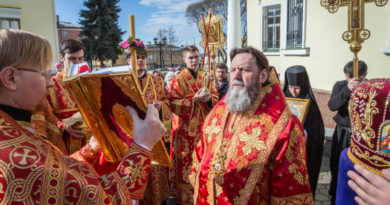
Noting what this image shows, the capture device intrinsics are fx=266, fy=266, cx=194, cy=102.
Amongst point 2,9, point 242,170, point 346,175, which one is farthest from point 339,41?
point 2,9

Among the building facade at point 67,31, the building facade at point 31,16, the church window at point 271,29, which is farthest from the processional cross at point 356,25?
the building facade at point 67,31

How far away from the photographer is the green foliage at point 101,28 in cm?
2464

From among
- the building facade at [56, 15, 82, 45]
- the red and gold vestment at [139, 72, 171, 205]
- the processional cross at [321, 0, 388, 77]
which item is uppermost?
the building facade at [56, 15, 82, 45]

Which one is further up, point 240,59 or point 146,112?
point 240,59

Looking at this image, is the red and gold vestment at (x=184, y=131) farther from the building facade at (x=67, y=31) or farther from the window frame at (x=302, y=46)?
the building facade at (x=67, y=31)

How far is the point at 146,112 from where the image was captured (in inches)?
52.4

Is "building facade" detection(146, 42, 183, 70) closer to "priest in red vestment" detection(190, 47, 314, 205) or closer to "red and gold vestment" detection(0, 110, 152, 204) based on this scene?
"priest in red vestment" detection(190, 47, 314, 205)

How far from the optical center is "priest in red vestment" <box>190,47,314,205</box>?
6.23 feet

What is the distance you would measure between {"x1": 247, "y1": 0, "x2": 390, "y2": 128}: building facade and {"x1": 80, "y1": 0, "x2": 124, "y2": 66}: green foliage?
17695mm

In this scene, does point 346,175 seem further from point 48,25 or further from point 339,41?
point 48,25

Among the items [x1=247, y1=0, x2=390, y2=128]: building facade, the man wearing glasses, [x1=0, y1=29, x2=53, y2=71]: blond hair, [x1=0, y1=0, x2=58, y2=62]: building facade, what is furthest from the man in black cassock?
[x1=0, y1=0, x2=58, y2=62]: building facade

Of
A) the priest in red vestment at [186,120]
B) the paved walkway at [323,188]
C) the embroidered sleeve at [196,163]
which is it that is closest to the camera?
the embroidered sleeve at [196,163]

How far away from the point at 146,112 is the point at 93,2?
89.8ft

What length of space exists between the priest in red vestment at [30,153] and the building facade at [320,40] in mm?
6413
